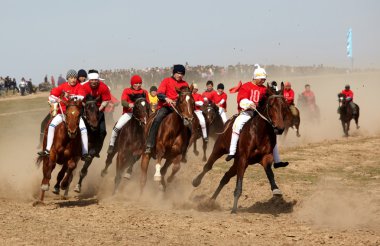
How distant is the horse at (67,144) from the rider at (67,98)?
0.09 m

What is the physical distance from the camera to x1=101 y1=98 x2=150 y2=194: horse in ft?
56.0

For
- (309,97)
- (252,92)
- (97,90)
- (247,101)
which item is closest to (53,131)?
(97,90)

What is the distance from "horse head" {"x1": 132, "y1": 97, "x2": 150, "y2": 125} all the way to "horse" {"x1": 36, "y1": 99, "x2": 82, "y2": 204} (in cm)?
244

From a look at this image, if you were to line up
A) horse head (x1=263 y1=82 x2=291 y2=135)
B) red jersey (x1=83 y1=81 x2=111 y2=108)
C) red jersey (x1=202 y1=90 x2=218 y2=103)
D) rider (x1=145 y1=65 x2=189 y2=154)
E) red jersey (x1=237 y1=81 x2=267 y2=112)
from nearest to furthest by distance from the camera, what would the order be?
1. horse head (x1=263 y1=82 x2=291 y2=135)
2. red jersey (x1=237 y1=81 x2=267 y2=112)
3. rider (x1=145 y1=65 x2=189 y2=154)
4. red jersey (x1=83 y1=81 x2=111 y2=108)
5. red jersey (x1=202 y1=90 x2=218 y2=103)

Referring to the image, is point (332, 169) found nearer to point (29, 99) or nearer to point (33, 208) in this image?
point (33, 208)

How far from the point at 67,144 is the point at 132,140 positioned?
291cm

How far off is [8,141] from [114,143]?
1830 cm

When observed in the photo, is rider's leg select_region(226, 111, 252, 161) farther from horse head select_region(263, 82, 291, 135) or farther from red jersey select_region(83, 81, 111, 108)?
red jersey select_region(83, 81, 111, 108)

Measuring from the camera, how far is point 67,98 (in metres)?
14.6

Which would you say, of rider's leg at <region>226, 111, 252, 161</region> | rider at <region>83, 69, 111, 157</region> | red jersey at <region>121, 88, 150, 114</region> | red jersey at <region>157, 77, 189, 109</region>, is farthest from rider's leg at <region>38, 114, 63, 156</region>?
rider's leg at <region>226, 111, 252, 161</region>

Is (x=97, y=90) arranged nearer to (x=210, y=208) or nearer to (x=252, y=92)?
(x=210, y=208)

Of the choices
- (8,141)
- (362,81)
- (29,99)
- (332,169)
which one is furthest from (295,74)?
(332,169)

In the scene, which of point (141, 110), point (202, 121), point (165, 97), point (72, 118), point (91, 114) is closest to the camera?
point (72, 118)

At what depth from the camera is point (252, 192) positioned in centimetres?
1638
